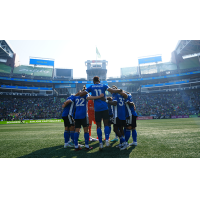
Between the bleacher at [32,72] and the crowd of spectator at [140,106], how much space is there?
7.91 m

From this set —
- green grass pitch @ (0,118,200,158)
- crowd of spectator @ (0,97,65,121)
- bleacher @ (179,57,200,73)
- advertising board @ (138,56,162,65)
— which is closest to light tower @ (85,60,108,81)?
advertising board @ (138,56,162,65)

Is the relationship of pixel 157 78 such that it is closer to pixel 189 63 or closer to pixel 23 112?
pixel 189 63

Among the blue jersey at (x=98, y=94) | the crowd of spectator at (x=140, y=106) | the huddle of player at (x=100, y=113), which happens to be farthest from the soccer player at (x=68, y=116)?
the crowd of spectator at (x=140, y=106)

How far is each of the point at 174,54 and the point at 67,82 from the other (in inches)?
1514

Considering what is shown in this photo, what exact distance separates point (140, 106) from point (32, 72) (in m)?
37.2

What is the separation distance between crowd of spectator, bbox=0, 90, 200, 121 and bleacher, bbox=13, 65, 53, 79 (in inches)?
311

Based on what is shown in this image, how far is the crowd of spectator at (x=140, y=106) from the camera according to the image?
32.2 meters

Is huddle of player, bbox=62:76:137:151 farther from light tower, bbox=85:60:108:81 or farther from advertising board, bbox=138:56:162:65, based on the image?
advertising board, bbox=138:56:162:65

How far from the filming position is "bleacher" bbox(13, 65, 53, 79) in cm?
4128

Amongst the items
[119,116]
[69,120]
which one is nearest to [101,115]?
[119,116]

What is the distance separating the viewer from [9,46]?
36562 mm

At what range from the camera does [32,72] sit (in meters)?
42.7

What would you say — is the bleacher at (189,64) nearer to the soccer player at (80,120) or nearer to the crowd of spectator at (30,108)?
the crowd of spectator at (30,108)

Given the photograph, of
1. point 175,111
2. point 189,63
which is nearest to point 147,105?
point 175,111
